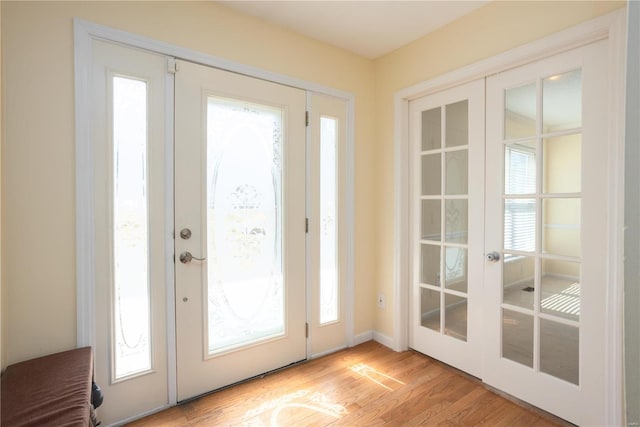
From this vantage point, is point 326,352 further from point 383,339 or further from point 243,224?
point 243,224

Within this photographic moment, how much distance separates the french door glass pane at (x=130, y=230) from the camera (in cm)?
171

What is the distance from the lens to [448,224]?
7.73 ft

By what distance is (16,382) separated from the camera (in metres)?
1.25

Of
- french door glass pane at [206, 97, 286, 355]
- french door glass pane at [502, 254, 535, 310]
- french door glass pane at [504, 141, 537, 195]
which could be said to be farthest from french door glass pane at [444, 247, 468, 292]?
french door glass pane at [206, 97, 286, 355]

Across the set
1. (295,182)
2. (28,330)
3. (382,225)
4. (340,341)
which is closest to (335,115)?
(295,182)

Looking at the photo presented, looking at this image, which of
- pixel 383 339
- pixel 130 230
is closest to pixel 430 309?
pixel 383 339

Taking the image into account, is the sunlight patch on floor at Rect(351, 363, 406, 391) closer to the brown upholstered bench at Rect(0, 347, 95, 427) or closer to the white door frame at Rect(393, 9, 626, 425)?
the white door frame at Rect(393, 9, 626, 425)

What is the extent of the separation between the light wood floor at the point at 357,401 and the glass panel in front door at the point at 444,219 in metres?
0.41

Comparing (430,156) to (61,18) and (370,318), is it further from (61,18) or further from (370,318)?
(61,18)

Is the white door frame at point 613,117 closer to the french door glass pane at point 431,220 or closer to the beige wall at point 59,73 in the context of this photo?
the beige wall at point 59,73

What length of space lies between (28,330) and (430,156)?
8.96 feet

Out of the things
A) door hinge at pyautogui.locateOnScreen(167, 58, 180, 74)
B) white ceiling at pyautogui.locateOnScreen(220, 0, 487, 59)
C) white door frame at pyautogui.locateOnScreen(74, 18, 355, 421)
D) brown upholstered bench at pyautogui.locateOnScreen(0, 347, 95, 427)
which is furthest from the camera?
white ceiling at pyautogui.locateOnScreen(220, 0, 487, 59)

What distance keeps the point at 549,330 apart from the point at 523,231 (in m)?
0.60

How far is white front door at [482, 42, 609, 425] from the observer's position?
64.1 inches
